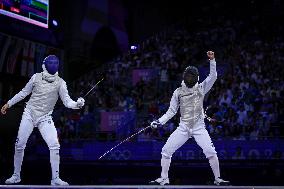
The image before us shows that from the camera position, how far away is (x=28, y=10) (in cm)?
1327

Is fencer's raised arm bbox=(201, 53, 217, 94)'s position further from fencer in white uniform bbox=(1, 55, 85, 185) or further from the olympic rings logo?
the olympic rings logo

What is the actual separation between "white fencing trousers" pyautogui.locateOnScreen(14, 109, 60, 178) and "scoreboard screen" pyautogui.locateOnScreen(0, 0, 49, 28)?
23.9 feet

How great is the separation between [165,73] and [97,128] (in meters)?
3.32

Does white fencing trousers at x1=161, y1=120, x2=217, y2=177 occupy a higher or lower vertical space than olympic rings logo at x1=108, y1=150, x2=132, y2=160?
higher

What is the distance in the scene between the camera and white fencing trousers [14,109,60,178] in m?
5.93

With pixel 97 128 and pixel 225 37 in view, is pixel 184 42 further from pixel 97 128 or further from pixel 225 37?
pixel 97 128

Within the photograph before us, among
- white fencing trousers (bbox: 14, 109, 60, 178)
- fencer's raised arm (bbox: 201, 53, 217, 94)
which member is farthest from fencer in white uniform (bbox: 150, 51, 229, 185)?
white fencing trousers (bbox: 14, 109, 60, 178)

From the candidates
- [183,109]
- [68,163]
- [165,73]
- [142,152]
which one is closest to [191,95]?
[183,109]

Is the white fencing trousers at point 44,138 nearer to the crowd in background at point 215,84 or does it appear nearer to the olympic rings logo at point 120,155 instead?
the olympic rings logo at point 120,155

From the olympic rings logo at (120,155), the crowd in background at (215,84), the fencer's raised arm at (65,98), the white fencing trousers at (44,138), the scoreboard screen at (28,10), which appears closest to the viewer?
the white fencing trousers at (44,138)

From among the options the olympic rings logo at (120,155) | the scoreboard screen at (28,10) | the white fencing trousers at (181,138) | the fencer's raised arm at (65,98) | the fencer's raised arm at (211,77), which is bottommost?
the olympic rings logo at (120,155)

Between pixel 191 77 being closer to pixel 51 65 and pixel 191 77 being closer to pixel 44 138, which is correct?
pixel 51 65

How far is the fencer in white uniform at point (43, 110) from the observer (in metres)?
5.97

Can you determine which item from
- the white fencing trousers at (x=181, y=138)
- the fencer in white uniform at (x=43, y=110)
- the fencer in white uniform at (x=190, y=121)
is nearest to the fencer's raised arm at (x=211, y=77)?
the fencer in white uniform at (x=190, y=121)
